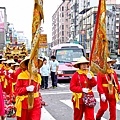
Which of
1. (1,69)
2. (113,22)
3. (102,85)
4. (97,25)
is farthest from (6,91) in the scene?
(113,22)

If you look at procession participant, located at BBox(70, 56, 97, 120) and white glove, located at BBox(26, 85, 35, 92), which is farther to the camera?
procession participant, located at BBox(70, 56, 97, 120)

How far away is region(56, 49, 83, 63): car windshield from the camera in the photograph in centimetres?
2391

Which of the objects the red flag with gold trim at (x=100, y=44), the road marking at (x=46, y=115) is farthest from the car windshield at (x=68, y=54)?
the red flag with gold trim at (x=100, y=44)

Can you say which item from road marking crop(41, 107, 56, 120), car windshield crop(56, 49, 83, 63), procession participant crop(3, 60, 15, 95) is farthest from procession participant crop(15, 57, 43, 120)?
car windshield crop(56, 49, 83, 63)

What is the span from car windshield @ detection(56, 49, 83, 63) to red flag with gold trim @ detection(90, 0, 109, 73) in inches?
616

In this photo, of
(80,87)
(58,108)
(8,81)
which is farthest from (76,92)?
(8,81)

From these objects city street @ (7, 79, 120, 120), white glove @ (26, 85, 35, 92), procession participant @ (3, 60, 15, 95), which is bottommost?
city street @ (7, 79, 120, 120)

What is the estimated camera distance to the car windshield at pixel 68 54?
23.9 metres

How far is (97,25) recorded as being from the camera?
314 inches

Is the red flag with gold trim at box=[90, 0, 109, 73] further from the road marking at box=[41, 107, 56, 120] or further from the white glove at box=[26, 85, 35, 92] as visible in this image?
the road marking at box=[41, 107, 56, 120]

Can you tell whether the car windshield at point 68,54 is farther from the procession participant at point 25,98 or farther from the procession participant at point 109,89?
the procession participant at point 25,98

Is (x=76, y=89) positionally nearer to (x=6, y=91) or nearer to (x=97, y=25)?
(x=97, y=25)

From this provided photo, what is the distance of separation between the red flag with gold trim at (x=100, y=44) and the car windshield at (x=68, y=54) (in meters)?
15.6

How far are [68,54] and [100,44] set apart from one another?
16.1 metres
